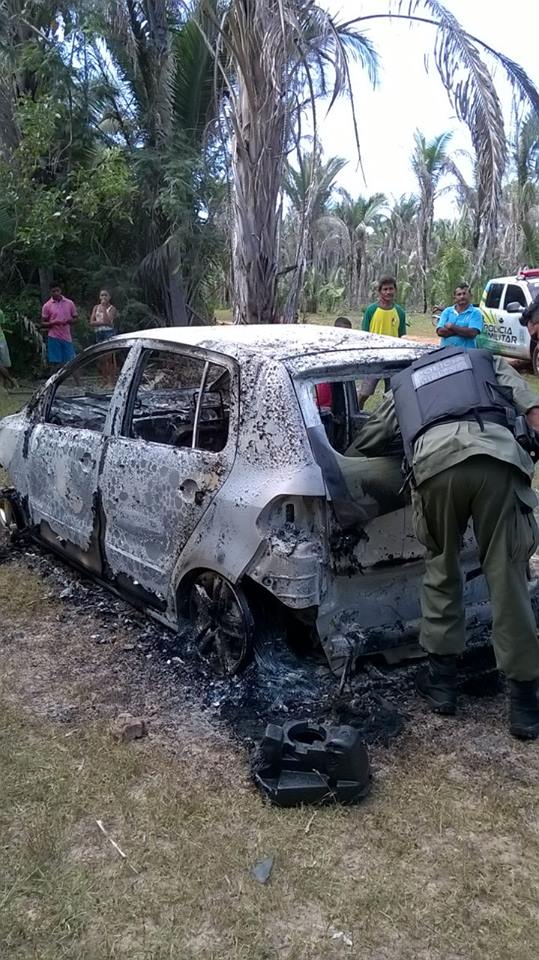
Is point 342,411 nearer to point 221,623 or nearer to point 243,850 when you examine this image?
point 221,623

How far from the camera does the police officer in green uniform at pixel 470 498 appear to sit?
3.21 metres

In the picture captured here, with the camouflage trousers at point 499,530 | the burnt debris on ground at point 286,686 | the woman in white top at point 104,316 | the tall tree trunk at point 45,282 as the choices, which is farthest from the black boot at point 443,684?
the tall tree trunk at point 45,282

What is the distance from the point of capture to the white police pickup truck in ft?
47.6

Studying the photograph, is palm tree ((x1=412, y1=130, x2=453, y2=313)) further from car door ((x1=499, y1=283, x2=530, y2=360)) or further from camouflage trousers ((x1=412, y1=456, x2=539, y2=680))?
camouflage trousers ((x1=412, y1=456, x2=539, y2=680))

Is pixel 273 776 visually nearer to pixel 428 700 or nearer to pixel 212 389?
pixel 428 700

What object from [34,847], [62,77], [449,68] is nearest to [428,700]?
[34,847]

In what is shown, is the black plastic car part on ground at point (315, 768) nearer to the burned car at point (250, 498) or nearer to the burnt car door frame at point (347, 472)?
the burned car at point (250, 498)

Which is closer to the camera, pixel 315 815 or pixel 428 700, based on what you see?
pixel 315 815

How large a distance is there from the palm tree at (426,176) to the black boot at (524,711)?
32.7 metres

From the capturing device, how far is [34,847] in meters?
2.70

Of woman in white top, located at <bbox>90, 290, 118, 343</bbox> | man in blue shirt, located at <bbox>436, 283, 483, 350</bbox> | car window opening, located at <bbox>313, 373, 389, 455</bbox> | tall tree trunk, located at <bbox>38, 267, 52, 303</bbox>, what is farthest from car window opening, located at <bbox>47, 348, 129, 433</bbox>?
tall tree trunk, located at <bbox>38, 267, 52, 303</bbox>

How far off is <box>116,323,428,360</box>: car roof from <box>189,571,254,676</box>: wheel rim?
3.35 feet

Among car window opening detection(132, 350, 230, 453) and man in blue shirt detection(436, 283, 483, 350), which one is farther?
man in blue shirt detection(436, 283, 483, 350)

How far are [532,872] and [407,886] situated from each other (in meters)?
0.41
